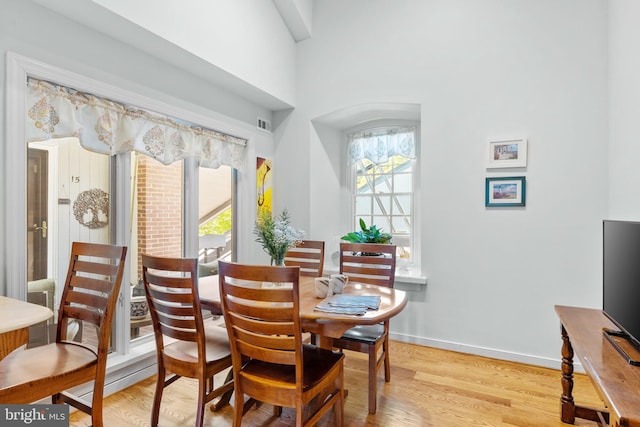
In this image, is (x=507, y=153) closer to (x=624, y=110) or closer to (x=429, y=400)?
(x=624, y=110)

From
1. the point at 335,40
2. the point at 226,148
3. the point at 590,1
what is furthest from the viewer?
the point at 335,40

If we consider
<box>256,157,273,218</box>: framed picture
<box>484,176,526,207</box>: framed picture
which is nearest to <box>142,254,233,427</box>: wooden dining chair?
<box>256,157,273,218</box>: framed picture

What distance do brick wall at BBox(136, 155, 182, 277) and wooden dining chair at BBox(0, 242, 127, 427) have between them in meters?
0.86

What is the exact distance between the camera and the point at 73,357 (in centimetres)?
170

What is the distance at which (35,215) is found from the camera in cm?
215

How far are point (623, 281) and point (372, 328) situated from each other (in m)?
1.44

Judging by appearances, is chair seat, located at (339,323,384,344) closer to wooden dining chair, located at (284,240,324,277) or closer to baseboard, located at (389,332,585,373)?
wooden dining chair, located at (284,240,324,277)

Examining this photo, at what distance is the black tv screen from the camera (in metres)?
1.60

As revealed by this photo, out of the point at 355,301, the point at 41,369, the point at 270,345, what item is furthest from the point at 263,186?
the point at 41,369

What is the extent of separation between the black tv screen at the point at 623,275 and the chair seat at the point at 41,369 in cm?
260

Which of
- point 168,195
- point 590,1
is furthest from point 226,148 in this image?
point 590,1

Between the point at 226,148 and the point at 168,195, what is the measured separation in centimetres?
76

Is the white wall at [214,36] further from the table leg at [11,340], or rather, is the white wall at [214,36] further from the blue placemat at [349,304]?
the blue placemat at [349,304]

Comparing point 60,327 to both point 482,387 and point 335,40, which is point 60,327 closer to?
point 482,387
